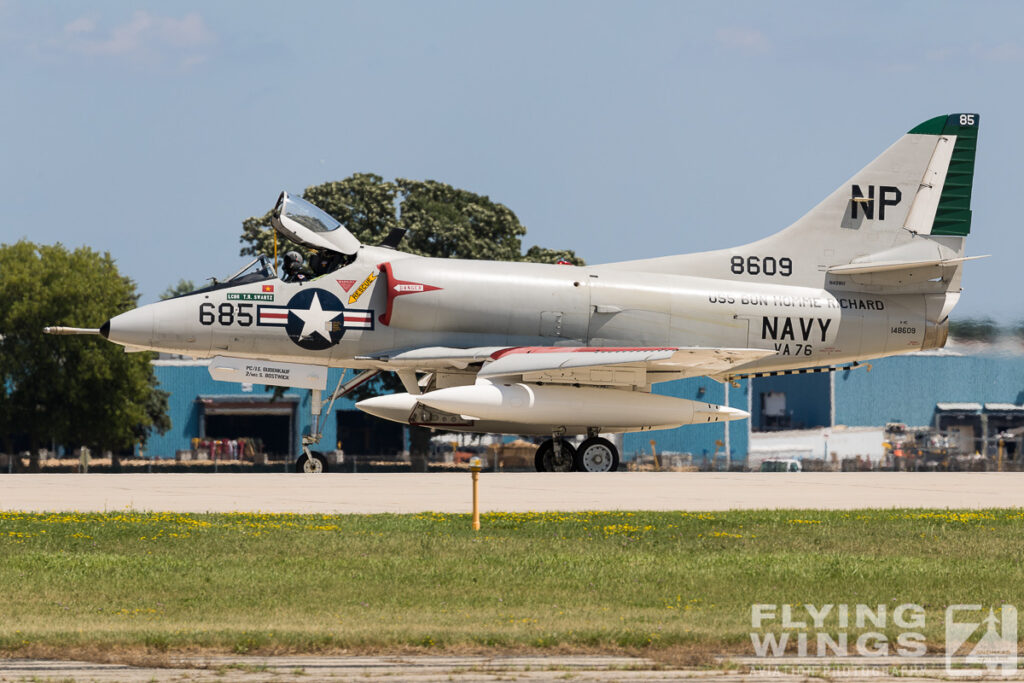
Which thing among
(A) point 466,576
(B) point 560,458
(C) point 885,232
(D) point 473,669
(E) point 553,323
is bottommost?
(D) point 473,669

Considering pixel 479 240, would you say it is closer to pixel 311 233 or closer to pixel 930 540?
pixel 311 233

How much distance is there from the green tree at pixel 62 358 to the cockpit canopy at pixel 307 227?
28.4 m

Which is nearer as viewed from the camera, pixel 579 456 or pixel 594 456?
pixel 594 456

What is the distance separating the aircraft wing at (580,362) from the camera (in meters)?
24.5

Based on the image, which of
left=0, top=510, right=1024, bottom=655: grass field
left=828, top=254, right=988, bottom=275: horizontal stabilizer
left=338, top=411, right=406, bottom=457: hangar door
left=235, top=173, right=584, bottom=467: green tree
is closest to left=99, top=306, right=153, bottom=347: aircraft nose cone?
left=0, top=510, right=1024, bottom=655: grass field

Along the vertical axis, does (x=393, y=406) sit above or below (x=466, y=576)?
above

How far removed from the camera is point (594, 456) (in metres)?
25.8

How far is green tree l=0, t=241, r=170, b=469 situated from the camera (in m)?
52.5

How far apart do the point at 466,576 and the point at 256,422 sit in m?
62.3

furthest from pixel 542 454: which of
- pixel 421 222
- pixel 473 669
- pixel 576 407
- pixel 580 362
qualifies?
pixel 421 222

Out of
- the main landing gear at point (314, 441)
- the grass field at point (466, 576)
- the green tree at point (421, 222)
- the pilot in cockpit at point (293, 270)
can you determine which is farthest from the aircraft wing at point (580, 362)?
the green tree at point (421, 222)

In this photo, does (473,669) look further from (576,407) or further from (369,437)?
(369,437)

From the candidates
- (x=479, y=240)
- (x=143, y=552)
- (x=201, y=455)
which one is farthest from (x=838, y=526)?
(x=201, y=455)

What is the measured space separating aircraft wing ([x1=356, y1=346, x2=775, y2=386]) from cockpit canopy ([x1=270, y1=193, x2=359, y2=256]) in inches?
90.5
